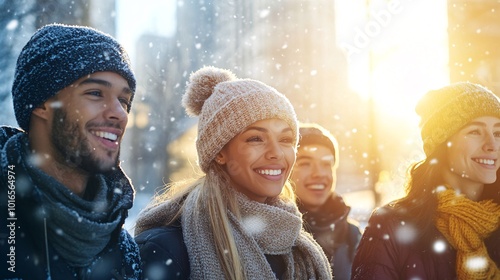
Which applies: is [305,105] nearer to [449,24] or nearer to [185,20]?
[185,20]

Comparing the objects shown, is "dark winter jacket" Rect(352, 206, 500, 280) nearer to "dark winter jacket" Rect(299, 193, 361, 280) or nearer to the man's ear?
"dark winter jacket" Rect(299, 193, 361, 280)

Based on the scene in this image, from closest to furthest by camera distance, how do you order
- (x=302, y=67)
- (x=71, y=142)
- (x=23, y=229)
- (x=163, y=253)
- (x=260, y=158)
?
1. (x=23, y=229)
2. (x=71, y=142)
3. (x=163, y=253)
4. (x=260, y=158)
5. (x=302, y=67)

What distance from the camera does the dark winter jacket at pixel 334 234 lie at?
4250 mm

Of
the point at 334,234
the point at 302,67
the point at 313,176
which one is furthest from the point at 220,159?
the point at 302,67

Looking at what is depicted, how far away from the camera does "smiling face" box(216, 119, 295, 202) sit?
2840 mm

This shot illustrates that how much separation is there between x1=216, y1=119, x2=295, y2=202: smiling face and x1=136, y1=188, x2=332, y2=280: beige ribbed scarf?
0.13m

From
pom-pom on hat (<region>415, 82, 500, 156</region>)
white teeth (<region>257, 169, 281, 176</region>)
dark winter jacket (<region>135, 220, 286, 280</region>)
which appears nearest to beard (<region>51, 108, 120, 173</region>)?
dark winter jacket (<region>135, 220, 286, 280</region>)

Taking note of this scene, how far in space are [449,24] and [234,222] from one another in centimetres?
1108

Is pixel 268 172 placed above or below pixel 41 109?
below

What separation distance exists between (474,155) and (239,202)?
5.39 ft

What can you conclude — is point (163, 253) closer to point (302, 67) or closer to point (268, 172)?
point (268, 172)

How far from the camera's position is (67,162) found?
2121 mm

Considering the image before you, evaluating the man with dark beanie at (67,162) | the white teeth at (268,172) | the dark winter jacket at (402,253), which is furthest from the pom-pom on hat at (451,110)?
the man with dark beanie at (67,162)

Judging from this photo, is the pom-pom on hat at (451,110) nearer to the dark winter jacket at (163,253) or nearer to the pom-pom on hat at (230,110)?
the pom-pom on hat at (230,110)
